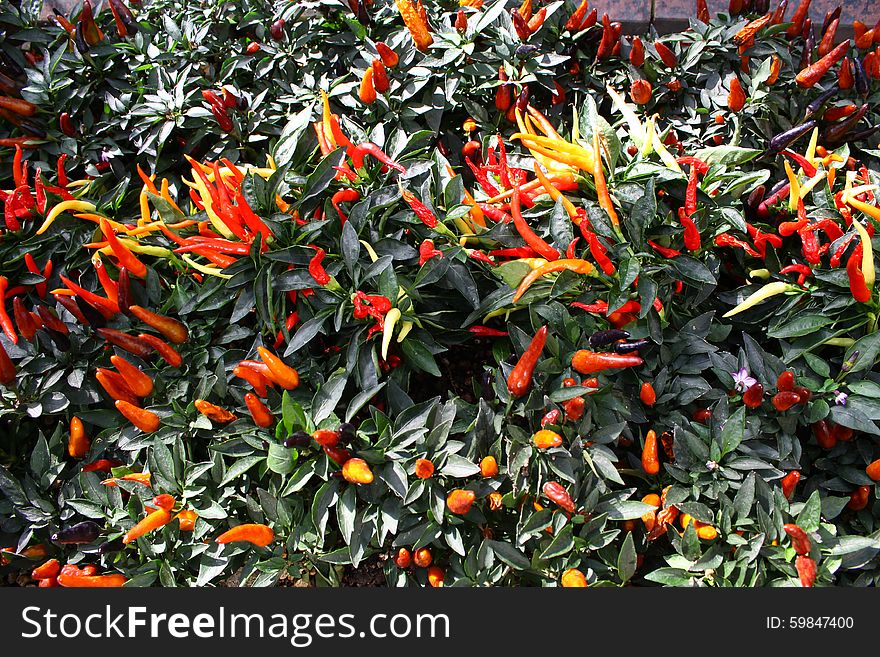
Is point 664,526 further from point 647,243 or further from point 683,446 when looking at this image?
point 647,243

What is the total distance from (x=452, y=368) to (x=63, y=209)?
4.16 ft

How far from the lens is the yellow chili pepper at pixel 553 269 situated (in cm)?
170

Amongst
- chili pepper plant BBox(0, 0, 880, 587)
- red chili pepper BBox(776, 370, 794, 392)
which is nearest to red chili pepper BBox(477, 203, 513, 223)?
chili pepper plant BBox(0, 0, 880, 587)

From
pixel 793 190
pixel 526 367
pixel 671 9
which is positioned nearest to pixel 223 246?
pixel 526 367

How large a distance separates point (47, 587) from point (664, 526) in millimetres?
1566

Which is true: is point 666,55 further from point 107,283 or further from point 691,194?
point 107,283

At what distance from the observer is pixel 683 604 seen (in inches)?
64.7

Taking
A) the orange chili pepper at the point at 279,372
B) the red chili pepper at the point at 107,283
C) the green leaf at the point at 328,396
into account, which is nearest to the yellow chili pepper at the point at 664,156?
the green leaf at the point at 328,396

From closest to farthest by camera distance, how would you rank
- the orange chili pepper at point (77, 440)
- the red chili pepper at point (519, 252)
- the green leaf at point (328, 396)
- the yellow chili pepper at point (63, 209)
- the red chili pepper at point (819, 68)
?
1. the green leaf at point (328, 396)
2. the red chili pepper at point (519, 252)
3. the orange chili pepper at point (77, 440)
4. the yellow chili pepper at point (63, 209)
5. the red chili pepper at point (819, 68)

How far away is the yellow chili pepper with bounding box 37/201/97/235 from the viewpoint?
2.07 meters

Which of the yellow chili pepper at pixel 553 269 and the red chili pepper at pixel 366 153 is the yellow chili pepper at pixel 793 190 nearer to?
the yellow chili pepper at pixel 553 269

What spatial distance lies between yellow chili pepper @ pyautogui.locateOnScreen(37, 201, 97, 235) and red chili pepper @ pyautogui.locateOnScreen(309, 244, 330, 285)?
0.89 m

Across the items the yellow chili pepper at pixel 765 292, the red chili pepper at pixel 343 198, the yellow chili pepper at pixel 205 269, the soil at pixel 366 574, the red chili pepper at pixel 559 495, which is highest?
the red chili pepper at pixel 343 198

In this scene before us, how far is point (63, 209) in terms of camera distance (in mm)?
2131
